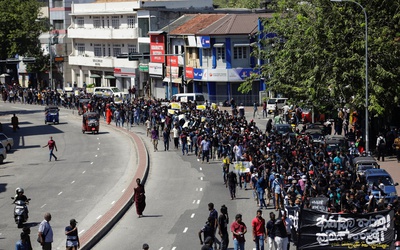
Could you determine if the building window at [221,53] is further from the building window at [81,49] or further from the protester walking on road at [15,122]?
the building window at [81,49]

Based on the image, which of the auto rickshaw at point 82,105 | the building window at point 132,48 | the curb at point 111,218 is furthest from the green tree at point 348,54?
the building window at point 132,48

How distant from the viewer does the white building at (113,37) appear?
93500mm

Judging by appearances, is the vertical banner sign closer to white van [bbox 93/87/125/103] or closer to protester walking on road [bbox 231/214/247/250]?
protester walking on road [bbox 231/214/247/250]

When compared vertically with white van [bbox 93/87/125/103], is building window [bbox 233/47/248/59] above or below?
above

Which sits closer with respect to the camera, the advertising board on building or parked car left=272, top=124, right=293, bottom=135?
parked car left=272, top=124, right=293, bottom=135

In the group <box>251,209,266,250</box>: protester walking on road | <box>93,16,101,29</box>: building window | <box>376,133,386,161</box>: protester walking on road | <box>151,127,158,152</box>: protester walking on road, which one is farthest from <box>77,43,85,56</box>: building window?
<box>251,209,266,250</box>: protester walking on road

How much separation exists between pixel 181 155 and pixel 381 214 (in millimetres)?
26649

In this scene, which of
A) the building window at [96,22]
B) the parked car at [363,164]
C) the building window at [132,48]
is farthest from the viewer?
the building window at [96,22]

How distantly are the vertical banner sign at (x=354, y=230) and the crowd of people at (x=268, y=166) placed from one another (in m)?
1.16

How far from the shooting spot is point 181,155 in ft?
162

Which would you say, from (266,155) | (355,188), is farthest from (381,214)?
(266,155)

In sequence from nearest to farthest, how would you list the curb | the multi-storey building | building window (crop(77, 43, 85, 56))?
the curb, the multi-storey building, building window (crop(77, 43, 85, 56))

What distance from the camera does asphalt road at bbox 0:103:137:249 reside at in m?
32.5

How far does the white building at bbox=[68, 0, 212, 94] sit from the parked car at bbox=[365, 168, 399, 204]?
2363 inches
